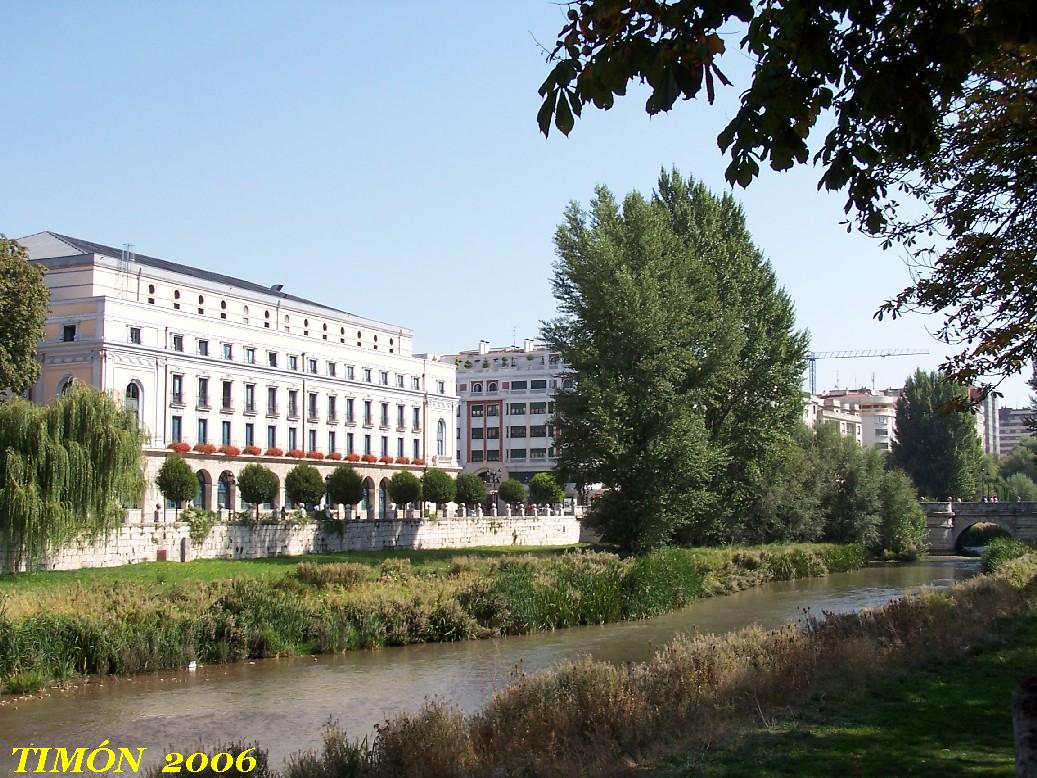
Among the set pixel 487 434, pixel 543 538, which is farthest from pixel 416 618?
pixel 487 434

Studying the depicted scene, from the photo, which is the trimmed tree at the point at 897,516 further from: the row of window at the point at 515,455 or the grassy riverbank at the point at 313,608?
the row of window at the point at 515,455

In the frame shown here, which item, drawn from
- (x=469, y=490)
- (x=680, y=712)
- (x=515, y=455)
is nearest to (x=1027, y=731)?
(x=680, y=712)

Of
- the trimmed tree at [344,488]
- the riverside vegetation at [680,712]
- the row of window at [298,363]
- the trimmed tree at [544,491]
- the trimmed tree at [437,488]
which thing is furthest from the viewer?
the trimmed tree at [544,491]

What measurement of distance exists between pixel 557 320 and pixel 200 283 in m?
35.8

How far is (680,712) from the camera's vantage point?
12273 mm

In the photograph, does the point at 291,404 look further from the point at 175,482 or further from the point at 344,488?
the point at 175,482

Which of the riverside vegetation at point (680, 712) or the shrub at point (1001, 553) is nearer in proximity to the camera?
the riverside vegetation at point (680, 712)

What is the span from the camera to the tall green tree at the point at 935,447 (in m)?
93.1

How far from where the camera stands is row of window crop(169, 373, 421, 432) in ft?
200

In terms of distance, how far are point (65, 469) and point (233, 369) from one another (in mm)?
32762

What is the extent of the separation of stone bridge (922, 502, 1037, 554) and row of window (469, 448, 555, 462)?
3989cm

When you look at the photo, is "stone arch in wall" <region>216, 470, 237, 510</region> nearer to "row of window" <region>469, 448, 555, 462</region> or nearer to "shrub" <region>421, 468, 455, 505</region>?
"shrub" <region>421, 468, 455, 505</region>

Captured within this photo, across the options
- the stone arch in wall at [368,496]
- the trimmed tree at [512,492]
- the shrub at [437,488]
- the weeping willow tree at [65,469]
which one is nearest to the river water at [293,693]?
the weeping willow tree at [65,469]

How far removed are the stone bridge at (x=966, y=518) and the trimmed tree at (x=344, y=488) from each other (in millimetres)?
41117
